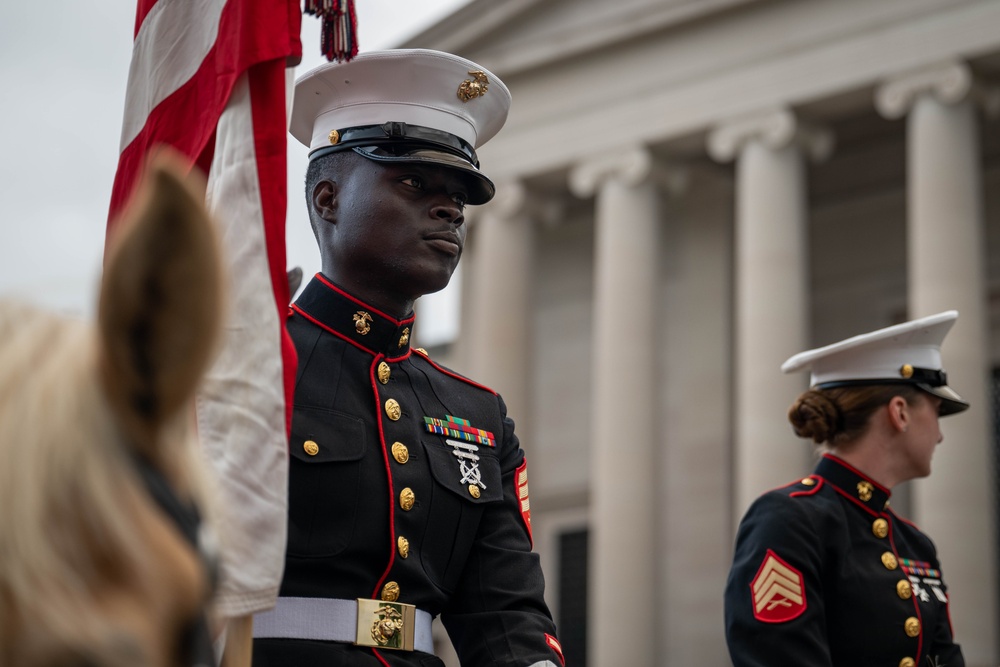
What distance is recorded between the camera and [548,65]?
27234mm

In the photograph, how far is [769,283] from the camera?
24.1 meters

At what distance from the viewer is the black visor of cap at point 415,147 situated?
176 inches

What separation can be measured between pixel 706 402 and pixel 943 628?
21.8 meters

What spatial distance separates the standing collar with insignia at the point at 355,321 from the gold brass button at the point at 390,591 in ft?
2.33

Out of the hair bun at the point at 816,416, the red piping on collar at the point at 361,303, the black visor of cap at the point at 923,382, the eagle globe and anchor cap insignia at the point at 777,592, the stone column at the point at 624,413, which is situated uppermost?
the stone column at the point at 624,413

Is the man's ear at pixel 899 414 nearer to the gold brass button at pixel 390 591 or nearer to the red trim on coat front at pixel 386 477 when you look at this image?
the red trim on coat front at pixel 386 477

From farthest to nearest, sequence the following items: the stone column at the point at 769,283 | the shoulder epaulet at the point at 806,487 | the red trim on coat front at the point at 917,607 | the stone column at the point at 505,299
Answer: the stone column at the point at 505,299
the stone column at the point at 769,283
the shoulder epaulet at the point at 806,487
the red trim on coat front at the point at 917,607

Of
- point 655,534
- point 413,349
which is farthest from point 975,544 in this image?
point 413,349

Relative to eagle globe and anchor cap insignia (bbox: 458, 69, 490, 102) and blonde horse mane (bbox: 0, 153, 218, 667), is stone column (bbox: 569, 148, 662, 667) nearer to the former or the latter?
eagle globe and anchor cap insignia (bbox: 458, 69, 490, 102)

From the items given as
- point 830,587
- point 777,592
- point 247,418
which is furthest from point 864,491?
point 247,418

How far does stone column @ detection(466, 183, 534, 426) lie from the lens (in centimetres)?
2750

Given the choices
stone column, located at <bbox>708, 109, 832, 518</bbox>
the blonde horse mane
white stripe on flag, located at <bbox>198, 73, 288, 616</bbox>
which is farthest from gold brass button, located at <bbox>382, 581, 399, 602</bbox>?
stone column, located at <bbox>708, 109, 832, 518</bbox>

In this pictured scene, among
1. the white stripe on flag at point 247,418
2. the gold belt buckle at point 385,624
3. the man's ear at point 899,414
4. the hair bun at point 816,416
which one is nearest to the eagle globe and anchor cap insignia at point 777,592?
the hair bun at point 816,416

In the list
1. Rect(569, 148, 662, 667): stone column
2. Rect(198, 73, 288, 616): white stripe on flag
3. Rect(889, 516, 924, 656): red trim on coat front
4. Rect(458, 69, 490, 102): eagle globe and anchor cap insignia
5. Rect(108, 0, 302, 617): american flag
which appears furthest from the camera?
Rect(569, 148, 662, 667): stone column
